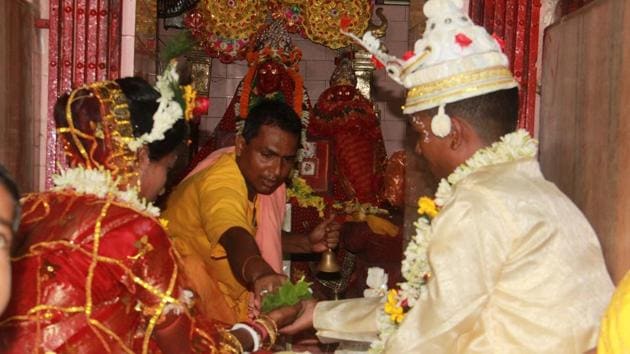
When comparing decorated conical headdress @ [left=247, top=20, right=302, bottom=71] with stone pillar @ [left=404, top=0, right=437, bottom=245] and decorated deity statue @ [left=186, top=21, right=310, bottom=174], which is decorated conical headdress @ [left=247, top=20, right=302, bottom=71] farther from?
stone pillar @ [left=404, top=0, right=437, bottom=245]

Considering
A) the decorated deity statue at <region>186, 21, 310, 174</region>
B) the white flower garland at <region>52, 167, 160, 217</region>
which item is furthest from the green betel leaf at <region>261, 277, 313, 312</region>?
the decorated deity statue at <region>186, 21, 310, 174</region>

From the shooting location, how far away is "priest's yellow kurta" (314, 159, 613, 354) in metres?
2.55

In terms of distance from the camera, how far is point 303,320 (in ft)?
12.4

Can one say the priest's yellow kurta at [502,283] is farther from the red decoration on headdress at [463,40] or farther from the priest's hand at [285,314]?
the priest's hand at [285,314]

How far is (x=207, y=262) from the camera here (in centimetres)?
465

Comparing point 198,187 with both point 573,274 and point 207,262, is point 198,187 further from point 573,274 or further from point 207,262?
point 573,274

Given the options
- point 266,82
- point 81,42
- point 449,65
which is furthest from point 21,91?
point 266,82

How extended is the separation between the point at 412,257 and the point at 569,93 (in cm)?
120

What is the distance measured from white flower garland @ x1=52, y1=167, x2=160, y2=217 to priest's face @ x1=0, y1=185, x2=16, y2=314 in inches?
43.5

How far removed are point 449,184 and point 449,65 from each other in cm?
39

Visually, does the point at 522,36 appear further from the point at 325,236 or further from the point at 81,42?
the point at 81,42

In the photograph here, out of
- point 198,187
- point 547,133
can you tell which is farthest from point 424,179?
point 198,187

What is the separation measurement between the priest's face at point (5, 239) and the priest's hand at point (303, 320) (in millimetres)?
2093

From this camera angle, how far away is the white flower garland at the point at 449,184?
280cm
